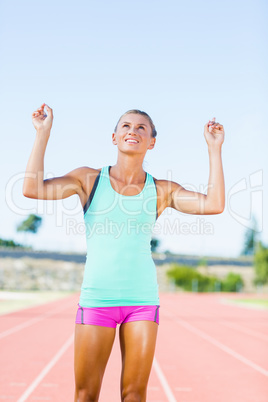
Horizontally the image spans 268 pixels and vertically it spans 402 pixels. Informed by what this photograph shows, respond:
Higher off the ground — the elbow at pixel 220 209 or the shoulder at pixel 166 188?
the shoulder at pixel 166 188

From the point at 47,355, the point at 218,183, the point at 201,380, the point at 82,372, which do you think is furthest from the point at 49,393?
the point at 218,183

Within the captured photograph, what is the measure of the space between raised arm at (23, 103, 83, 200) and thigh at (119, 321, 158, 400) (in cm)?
61

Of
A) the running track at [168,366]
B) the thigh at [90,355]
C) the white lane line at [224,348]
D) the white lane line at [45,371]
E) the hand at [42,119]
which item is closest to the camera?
the thigh at [90,355]

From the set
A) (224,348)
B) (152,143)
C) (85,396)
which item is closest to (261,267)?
(224,348)

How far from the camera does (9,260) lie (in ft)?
148

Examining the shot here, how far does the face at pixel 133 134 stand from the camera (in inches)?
91.4

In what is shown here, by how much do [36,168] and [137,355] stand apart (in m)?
0.84

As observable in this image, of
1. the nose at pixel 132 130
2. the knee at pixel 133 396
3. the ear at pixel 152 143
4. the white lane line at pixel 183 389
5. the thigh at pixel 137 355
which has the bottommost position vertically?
the white lane line at pixel 183 389

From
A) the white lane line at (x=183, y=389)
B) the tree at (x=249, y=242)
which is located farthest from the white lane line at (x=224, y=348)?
the tree at (x=249, y=242)

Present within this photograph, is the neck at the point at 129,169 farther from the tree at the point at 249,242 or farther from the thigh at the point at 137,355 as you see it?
the tree at the point at 249,242

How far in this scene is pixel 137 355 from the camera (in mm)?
2072

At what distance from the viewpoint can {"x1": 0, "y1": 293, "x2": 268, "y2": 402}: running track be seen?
16.9 ft

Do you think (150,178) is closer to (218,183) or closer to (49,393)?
(218,183)

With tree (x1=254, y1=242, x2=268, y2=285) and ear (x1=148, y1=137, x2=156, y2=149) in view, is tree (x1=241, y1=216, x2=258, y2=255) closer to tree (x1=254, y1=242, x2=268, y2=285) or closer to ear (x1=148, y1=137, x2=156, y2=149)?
tree (x1=254, y1=242, x2=268, y2=285)
